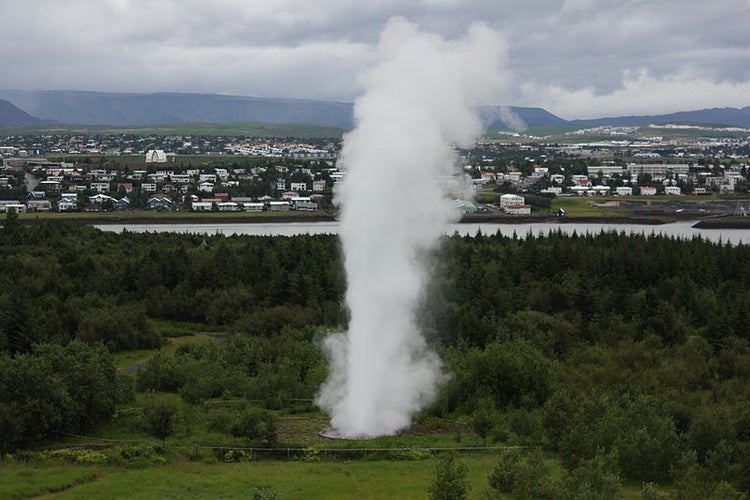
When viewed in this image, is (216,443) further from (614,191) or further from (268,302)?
(614,191)

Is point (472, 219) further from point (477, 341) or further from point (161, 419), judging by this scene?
point (161, 419)

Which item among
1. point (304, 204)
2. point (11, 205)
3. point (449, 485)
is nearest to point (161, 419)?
point (449, 485)

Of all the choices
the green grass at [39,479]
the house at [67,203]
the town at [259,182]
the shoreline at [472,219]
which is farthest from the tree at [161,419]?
the house at [67,203]

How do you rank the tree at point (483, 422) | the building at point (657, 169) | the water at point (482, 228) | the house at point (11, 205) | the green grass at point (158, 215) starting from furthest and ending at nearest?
1. the building at point (657, 169)
2. the house at point (11, 205)
3. the green grass at point (158, 215)
4. the water at point (482, 228)
5. the tree at point (483, 422)

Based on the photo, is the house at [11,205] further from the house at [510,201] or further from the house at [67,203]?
the house at [510,201]

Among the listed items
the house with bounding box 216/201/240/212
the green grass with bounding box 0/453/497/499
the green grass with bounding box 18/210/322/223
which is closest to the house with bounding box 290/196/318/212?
the green grass with bounding box 18/210/322/223
